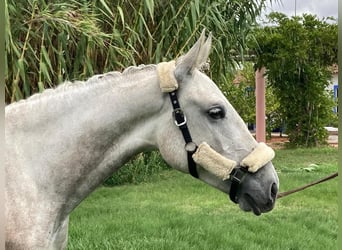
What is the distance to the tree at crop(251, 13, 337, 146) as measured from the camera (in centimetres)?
793

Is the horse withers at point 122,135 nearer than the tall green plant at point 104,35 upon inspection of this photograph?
Yes

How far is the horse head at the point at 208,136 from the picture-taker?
138 centimetres

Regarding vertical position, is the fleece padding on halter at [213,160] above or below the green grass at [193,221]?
above

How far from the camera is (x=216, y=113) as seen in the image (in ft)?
4.53

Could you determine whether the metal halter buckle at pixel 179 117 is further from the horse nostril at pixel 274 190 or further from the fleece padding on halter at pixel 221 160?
the horse nostril at pixel 274 190

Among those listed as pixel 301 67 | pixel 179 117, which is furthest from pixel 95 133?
pixel 301 67

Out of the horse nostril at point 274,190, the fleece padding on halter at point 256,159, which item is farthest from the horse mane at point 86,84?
the horse nostril at point 274,190

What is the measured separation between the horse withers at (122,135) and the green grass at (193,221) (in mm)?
1556

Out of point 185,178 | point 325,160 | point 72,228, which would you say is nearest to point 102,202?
point 72,228

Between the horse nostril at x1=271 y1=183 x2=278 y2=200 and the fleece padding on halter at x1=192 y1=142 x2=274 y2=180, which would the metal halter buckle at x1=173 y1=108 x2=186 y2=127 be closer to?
the fleece padding on halter at x1=192 y1=142 x2=274 y2=180

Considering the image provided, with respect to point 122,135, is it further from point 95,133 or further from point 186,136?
point 186,136

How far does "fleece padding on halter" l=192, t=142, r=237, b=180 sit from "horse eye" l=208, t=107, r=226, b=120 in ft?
0.27

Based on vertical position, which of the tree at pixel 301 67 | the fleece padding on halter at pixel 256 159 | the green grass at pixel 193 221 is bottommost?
the tree at pixel 301 67

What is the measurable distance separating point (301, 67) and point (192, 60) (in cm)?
745
